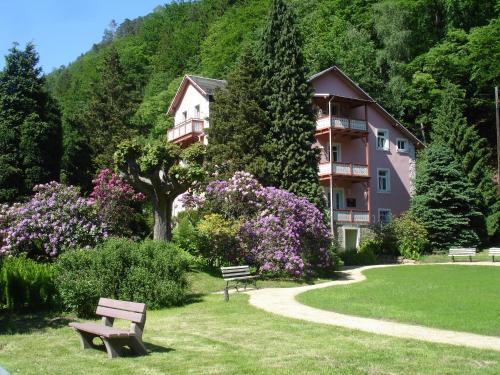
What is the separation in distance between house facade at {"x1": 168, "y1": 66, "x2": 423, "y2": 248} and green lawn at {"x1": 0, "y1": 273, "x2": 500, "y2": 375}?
A: 28516 mm

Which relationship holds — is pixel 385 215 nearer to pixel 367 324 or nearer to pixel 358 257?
pixel 358 257

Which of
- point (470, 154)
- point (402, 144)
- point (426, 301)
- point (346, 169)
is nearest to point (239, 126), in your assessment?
point (346, 169)

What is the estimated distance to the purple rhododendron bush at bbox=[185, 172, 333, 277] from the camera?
73.5ft

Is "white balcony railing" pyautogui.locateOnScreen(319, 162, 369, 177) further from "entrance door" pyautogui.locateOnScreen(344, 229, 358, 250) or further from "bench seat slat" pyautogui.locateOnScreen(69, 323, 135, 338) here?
"bench seat slat" pyautogui.locateOnScreen(69, 323, 135, 338)

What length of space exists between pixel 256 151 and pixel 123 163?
11.6 metres

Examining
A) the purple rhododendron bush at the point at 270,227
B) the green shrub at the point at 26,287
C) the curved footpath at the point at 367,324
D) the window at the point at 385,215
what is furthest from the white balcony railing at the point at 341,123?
the green shrub at the point at 26,287

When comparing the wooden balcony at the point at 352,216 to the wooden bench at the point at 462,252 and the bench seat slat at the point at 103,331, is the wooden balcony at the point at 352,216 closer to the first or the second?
the wooden bench at the point at 462,252

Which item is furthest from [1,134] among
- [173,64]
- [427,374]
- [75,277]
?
[173,64]

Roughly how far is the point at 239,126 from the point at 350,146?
16.3 metres

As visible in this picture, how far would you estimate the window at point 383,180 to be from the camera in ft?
151

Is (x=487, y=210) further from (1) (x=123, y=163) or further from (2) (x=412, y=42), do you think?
(1) (x=123, y=163)

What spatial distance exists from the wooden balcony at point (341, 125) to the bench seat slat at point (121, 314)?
3307cm

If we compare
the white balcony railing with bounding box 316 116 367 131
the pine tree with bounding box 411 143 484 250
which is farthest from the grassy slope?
the white balcony railing with bounding box 316 116 367 131

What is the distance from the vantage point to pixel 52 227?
2059 cm
